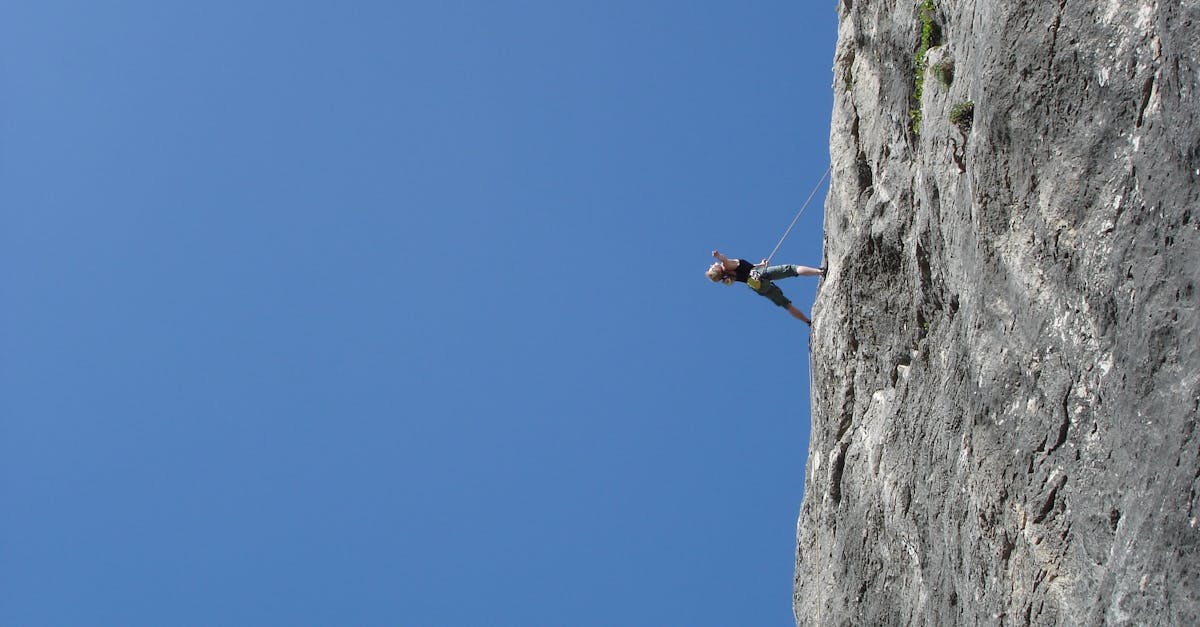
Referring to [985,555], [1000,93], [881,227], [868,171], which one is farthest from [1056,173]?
[868,171]

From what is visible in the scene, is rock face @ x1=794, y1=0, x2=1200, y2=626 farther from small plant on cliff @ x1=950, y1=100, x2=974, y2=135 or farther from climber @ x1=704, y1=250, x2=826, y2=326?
climber @ x1=704, y1=250, x2=826, y2=326

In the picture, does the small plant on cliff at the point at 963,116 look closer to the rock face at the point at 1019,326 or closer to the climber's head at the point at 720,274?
the rock face at the point at 1019,326

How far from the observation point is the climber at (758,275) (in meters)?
17.4

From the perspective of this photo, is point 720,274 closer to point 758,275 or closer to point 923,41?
point 758,275

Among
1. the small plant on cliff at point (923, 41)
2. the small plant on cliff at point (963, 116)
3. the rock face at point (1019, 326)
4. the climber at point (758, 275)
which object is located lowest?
the rock face at point (1019, 326)

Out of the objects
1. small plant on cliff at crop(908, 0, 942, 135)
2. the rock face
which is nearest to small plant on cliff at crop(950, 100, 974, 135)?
the rock face

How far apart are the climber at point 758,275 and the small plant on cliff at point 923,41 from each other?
502 centimetres

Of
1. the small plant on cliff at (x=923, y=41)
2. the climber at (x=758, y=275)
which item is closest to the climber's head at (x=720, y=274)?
the climber at (x=758, y=275)

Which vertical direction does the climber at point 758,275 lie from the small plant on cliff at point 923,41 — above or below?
above

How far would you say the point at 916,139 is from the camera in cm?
1227

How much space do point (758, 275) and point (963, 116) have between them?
25.1 feet

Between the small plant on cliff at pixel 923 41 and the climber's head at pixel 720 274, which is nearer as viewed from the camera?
the small plant on cliff at pixel 923 41

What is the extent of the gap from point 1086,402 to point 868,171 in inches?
251

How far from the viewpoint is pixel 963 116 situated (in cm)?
1008
